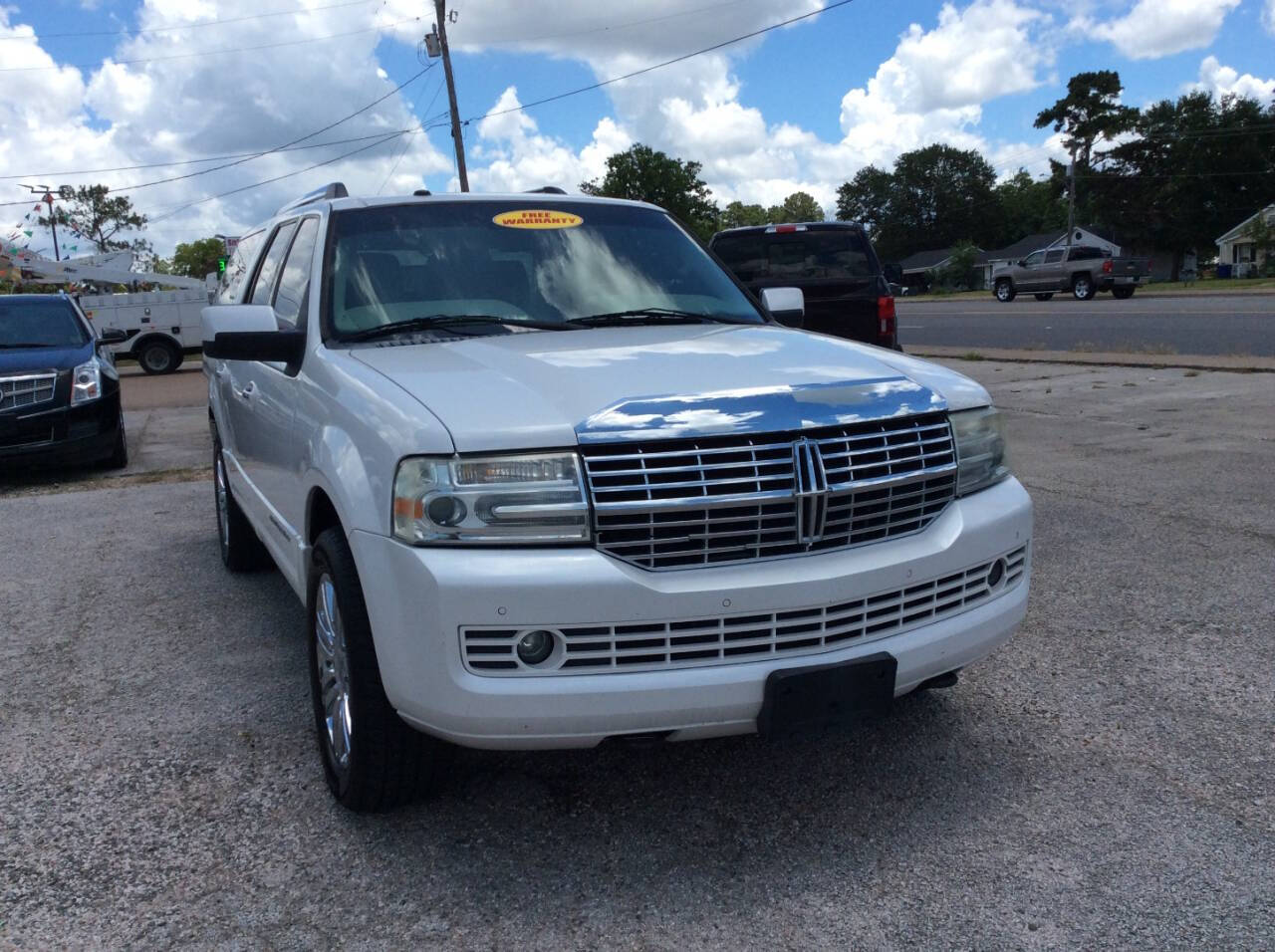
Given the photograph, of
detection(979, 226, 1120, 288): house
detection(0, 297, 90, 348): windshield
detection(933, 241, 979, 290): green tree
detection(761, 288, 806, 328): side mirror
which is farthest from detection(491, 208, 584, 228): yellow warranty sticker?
detection(933, 241, 979, 290): green tree

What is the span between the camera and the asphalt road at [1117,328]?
17438 millimetres

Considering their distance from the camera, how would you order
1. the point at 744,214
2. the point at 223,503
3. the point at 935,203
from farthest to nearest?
1. the point at 744,214
2. the point at 935,203
3. the point at 223,503

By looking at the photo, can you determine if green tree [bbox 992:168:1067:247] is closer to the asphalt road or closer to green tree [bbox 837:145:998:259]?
green tree [bbox 837:145:998:259]

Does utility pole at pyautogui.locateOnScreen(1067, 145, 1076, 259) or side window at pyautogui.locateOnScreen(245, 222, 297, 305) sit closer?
side window at pyautogui.locateOnScreen(245, 222, 297, 305)

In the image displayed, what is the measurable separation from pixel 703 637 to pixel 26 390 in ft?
28.3

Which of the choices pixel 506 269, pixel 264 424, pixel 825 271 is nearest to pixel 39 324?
pixel 825 271

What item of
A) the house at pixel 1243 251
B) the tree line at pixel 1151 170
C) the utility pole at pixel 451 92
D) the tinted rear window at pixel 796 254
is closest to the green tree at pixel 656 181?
the tree line at pixel 1151 170

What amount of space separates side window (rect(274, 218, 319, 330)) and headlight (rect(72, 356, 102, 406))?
604 centimetres

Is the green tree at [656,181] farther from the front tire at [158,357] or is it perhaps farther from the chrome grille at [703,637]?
the chrome grille at [703,637]

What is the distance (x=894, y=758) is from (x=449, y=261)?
2.26 m

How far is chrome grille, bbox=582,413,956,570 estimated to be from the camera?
274 cm

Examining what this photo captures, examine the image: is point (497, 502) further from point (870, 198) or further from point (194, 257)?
point (194, 257)

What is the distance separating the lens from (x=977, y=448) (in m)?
3.36

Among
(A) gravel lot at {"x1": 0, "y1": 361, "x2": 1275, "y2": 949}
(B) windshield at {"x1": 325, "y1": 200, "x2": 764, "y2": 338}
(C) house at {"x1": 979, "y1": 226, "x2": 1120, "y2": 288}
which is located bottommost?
(A) gravel lot at {"x1": 0, "y1": 361, "x2": 1275, "y2": 949}
